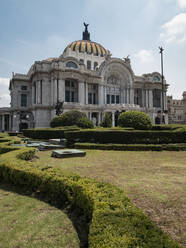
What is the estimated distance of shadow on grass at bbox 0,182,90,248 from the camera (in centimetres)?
347

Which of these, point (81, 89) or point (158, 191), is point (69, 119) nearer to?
point (81, 89)

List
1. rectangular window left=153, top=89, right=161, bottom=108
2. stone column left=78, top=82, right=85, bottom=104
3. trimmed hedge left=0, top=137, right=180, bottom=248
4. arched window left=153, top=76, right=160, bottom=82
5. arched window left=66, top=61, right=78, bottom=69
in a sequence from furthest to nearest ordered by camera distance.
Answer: rectangular window left=153, top=89, right=161, bottom=108, arched window left=153, top=76, right=160, bottom=82, stone column left=78, top=82, right=85, bottom=104, arched window left=66, top=61, right=78, bottom=69, trimmed hedge left=0, top=137, right=180, bottom=248

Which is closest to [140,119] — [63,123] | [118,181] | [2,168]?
[63,123]

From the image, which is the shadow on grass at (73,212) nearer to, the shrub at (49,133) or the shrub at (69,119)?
the shrub at (49,133)

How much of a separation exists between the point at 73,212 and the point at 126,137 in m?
12.5

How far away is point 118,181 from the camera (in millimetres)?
6293

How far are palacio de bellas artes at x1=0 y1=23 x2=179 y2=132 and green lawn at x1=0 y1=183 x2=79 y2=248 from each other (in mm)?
31416

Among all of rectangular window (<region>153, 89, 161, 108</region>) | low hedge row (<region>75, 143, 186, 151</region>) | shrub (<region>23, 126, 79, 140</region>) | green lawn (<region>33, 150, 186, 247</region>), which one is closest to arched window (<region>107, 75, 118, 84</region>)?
rectangular window (<region>153, 89, 161, 108</region>)

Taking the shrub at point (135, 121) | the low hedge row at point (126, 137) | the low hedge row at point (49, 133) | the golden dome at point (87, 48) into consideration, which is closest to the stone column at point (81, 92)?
the golden dome at point (87, 48)

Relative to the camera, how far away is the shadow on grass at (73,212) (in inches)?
137

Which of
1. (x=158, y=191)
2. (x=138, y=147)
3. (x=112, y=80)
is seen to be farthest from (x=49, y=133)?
(x=112, y=80)

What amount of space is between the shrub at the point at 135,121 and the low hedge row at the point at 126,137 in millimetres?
3003

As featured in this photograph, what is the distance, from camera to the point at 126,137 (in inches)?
641

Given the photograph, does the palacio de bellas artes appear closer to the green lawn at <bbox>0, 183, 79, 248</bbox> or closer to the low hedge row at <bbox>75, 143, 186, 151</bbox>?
the low hedge row at <bbox>75, 143, 186, 151</bbox>
